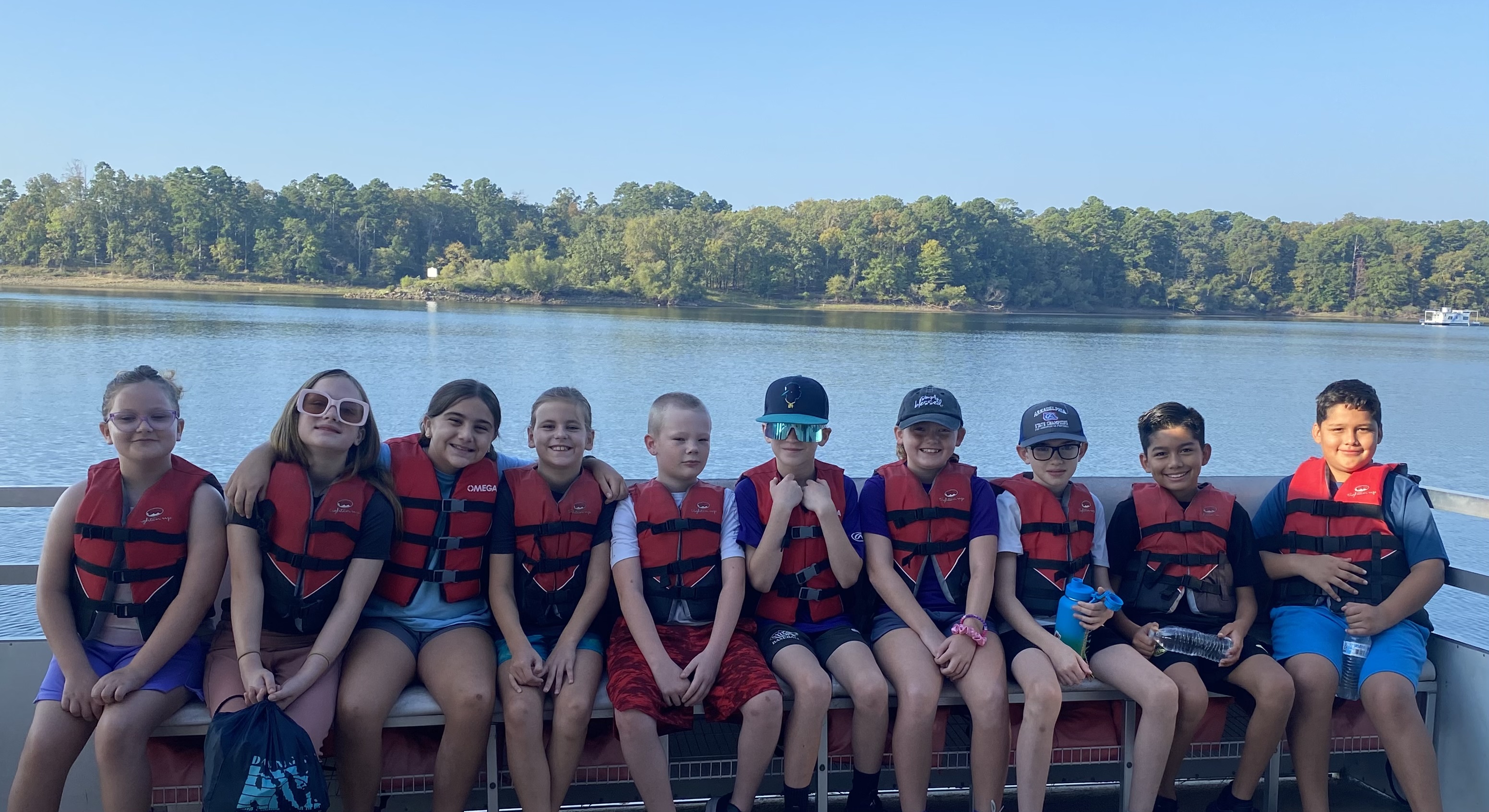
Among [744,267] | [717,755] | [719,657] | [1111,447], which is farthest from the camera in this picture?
[744,267]

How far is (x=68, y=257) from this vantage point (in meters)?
68.6

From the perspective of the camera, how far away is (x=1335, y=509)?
3.17 m

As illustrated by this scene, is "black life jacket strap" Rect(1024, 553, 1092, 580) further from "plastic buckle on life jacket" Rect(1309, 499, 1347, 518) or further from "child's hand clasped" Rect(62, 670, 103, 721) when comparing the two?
"child's hand clasped" Rect(62, 670, 103, 721)

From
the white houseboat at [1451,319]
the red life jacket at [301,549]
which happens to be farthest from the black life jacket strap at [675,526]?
the white houseboat at [1451,319]

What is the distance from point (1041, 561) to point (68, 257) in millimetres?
81478

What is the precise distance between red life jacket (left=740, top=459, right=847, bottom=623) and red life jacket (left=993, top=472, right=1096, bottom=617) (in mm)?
589

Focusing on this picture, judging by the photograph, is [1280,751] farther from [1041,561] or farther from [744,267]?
[744,267]

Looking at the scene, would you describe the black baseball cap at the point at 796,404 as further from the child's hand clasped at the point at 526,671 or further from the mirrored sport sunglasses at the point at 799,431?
the child's hand clasped at the point at 526,671

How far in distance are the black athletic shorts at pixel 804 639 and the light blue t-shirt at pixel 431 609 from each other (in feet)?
2.66

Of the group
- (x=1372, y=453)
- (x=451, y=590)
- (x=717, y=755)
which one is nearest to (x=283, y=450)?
(x=451, y=590)

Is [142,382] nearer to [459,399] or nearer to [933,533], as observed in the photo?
[459,399]

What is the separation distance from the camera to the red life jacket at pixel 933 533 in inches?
121

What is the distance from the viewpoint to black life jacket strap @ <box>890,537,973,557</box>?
3.07m

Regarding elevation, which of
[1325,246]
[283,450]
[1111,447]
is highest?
[1325,246]
